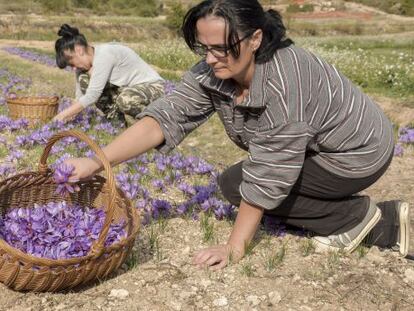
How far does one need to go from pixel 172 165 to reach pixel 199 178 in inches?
10.9

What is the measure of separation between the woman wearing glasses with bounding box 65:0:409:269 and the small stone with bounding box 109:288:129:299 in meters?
0.49

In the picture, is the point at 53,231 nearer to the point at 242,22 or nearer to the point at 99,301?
the point at 99,301

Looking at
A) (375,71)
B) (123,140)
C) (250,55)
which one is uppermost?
(250,55)

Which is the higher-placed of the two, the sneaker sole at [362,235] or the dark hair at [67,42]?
the dark hair at [67,42]

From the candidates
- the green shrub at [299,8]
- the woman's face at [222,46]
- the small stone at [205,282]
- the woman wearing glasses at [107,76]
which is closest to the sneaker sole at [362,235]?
the small stone at [205,282]

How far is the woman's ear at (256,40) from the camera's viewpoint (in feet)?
8.86

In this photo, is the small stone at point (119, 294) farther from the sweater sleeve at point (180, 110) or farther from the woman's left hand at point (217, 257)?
the sweater sleeve at point (180, 110)

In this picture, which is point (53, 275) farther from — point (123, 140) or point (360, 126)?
point (360, 126)

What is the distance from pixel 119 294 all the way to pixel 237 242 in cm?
72

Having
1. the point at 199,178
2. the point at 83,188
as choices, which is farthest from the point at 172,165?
the point at 83,188

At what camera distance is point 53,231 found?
2.83 metres

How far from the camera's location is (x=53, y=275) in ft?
8.18

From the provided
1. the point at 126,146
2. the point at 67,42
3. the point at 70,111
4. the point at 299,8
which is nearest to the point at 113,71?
the point at 67,42

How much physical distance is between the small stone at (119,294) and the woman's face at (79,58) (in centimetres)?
389
